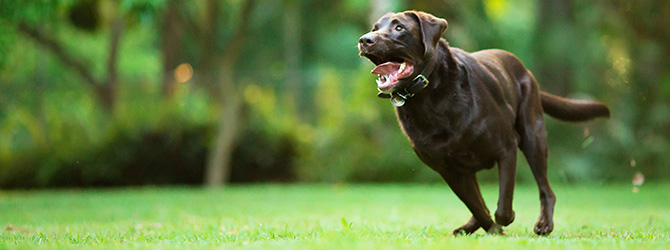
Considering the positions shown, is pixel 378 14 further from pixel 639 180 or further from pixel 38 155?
pixel 38 155

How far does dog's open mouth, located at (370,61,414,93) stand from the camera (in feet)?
15.4

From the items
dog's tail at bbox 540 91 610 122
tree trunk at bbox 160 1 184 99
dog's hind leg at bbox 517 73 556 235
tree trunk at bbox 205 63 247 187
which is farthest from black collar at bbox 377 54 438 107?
tree trunk at bbox 160 1 184 99

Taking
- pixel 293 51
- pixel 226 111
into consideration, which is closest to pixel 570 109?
pixel 226 111

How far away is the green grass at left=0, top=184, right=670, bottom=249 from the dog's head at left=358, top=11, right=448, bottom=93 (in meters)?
1.03

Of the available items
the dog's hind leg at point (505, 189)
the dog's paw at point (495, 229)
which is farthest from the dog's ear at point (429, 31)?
the dog's paw at point (495, 229)

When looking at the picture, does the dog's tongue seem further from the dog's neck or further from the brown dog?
the dog's neck

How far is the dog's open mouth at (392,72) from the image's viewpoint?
470 centimetres

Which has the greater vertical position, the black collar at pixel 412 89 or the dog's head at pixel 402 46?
the dog's head at pixel 402 46

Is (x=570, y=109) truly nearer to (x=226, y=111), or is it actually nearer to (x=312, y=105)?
(x=226, y=111)

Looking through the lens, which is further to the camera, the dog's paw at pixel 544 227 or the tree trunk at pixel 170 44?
the tree trunk at pixel 170 44

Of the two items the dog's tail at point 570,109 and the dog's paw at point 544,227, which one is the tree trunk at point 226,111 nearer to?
the dog's tail at point 570,109

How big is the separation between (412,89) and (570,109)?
2126 millimetres

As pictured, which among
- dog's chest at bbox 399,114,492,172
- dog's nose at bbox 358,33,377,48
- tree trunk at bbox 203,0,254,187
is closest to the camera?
dog's nose at bbox 358,33,377,48

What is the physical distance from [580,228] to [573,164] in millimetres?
9638
